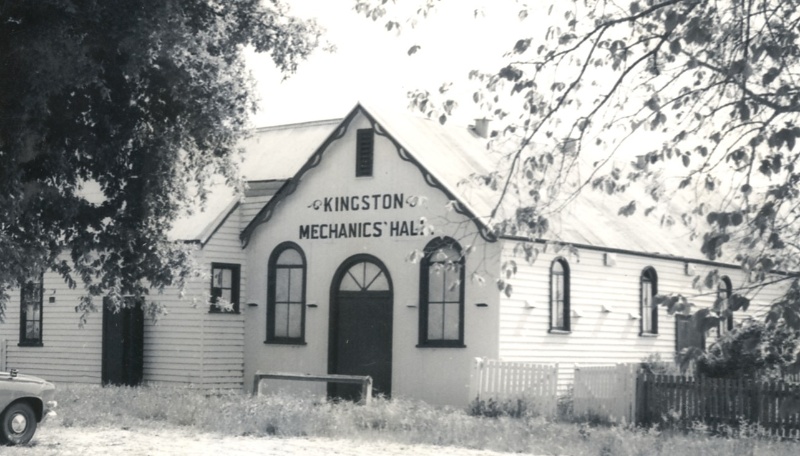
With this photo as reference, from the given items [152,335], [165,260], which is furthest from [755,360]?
[152,335]

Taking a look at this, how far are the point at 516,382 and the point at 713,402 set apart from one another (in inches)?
176

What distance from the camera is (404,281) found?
26.2m

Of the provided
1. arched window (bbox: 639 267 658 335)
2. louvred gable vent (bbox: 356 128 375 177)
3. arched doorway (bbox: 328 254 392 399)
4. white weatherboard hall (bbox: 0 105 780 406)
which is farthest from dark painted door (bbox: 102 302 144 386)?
arched window (bbox: 639 267 658 335)

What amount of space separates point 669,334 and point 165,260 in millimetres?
14767

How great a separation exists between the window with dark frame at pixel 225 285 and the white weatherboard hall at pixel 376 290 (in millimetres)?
48

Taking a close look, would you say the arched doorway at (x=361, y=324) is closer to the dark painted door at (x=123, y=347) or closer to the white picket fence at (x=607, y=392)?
the white picket fence at (x=607, y=392)

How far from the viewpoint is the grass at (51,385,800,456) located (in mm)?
16766

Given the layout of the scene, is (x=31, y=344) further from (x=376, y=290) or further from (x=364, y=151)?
(x=364, y=151)

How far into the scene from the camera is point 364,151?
2705cm

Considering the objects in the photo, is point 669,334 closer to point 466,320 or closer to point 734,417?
point 466,320

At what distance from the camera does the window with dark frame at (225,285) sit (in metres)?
28.5

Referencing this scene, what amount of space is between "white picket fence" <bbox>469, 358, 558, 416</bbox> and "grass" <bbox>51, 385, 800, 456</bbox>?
1841 millimetres

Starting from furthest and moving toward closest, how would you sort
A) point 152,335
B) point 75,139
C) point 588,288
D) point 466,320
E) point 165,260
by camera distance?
point 152,335
point 588,288
point 466,320
point 165,260
point 75,139

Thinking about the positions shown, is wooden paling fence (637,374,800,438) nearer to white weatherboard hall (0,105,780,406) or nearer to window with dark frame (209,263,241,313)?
white weatherboard hall (0,105,780,406)
